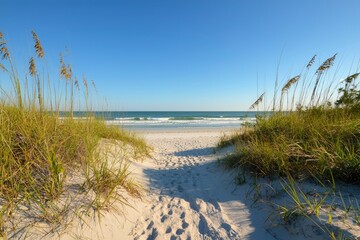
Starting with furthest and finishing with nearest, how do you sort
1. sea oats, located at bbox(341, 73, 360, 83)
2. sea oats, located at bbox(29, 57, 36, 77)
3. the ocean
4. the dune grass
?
the ocean, sea oats, located at bbox(341, 73, 360, 83), sea oats, located at bbox(29, 57, 36, 77), the dune grass

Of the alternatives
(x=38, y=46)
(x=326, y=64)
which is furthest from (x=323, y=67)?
(x=38, y=46)

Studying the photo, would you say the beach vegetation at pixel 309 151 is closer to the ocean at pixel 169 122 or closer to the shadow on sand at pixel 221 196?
the shadow on sand at pixel 221 196

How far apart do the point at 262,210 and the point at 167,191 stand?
56.4 inches

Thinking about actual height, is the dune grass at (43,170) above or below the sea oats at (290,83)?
below

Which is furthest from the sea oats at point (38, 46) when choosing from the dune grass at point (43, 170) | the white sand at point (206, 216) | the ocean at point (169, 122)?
the white sand at point (206, 216)

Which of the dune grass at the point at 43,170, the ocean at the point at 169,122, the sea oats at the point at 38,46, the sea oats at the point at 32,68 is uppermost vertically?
the sea oats at the point at 38,46

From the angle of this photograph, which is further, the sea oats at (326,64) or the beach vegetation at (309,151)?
the sea oats at (326,64)

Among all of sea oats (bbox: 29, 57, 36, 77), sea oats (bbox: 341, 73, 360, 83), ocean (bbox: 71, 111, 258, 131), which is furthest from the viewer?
ocean (bbox: 71, 111, 258, 131)

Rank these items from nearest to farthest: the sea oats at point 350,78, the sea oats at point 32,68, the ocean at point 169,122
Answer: the sea oats at point 32,68, the sea oats at point 350,78, the ocean at point 169,122

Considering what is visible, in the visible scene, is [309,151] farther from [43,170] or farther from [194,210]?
[43,170]

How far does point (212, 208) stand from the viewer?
2.53 metres

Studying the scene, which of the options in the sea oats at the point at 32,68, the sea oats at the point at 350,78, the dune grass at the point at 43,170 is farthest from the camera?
the sea oats at the point at 350,78

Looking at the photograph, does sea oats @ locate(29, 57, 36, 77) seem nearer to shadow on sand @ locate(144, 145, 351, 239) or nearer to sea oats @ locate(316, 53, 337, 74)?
shadow on sand @ locate(144, 145, 351, 239)

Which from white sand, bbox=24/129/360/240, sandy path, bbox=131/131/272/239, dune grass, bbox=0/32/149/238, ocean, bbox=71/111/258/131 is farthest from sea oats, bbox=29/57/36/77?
sandy path, bbox=131/131/272/239
